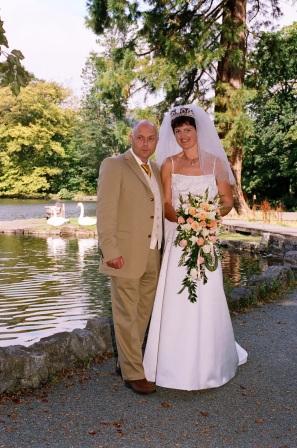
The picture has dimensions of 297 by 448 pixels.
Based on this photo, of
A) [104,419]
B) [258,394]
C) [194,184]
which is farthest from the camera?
[194,184]

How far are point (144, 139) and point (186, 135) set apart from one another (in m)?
0.33

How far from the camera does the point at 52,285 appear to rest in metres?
8.99

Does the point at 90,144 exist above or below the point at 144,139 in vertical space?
above

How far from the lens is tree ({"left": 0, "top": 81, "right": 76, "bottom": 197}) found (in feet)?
151

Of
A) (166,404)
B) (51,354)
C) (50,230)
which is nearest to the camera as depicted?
(166,404)

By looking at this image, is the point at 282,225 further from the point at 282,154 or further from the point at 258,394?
the point at 258,394

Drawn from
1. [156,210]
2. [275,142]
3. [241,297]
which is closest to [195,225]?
[156,210]

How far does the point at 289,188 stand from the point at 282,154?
1.90 metres

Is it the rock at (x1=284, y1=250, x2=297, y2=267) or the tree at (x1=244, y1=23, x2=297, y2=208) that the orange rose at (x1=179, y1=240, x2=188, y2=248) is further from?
the tree at (x1=244, y1=23, x2=297, y2=208)

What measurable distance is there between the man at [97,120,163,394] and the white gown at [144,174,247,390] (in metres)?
0.14

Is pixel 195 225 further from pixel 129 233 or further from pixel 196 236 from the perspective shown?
pixel 129 233

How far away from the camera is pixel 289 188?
89.9ft

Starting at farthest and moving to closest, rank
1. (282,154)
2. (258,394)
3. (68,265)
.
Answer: (282,154) → (68,265) → (258,394)

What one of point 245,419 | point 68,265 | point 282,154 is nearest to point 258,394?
point 245,419
